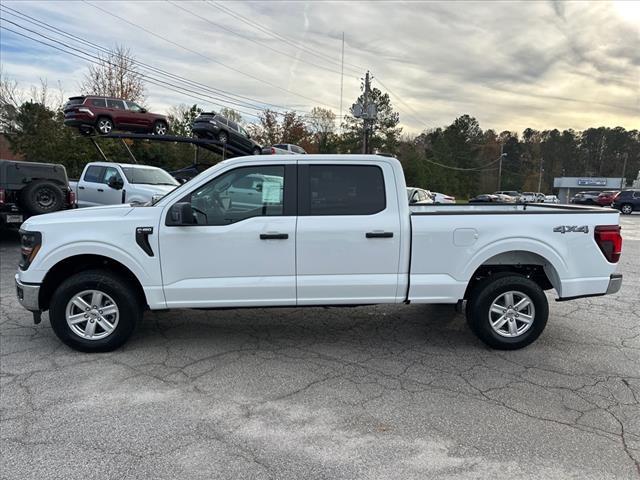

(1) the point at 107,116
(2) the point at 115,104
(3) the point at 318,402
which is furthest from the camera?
(2) the point at 115,104

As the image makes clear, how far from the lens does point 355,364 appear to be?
425 cm

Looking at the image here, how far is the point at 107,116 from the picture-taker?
19.5m

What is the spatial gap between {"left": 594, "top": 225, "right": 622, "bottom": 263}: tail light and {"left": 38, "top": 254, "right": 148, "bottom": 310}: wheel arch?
179 inches

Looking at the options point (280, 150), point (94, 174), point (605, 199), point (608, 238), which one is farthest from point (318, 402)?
point (605, 199)

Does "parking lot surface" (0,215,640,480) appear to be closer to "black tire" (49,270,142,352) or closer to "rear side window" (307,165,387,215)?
"black tire" (49,270,142,352)

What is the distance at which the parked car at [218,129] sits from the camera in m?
20.2

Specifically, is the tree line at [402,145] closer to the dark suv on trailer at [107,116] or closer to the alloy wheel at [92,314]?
the dark suv on trailer at [107,116]

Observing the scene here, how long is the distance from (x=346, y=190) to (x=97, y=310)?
2.68m

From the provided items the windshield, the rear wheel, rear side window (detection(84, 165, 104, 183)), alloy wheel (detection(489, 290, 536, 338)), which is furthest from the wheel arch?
the rear wheel

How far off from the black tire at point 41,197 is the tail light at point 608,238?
997 centimetres

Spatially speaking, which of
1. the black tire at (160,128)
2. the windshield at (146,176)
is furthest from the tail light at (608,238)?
the black tire at (160,128)

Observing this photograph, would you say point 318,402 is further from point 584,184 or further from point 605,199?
point 584,184

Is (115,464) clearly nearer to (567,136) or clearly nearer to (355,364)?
(355,364)

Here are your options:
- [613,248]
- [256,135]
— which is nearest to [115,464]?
[613,248]
